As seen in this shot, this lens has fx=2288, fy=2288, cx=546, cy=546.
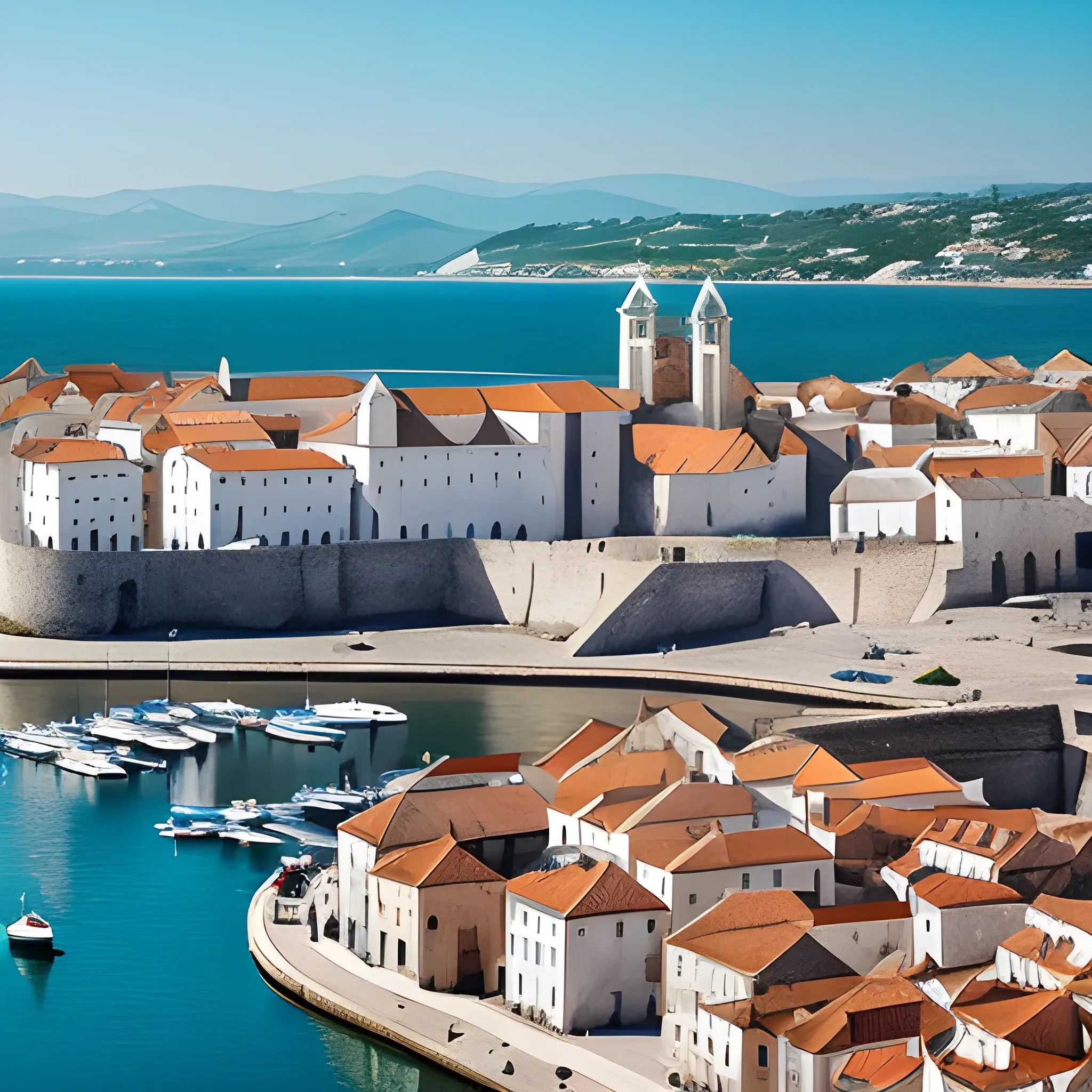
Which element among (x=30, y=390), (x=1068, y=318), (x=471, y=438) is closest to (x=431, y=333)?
(x=1068, y=318)

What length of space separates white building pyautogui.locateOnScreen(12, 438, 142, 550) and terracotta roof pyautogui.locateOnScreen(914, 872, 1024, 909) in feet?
74.3

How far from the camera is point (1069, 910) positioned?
20172 mm

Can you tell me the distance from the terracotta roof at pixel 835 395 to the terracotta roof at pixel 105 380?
14306 millimetres

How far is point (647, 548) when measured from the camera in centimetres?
4081

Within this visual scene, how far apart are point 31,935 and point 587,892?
6579 mm

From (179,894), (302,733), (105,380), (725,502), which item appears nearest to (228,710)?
(302,733)

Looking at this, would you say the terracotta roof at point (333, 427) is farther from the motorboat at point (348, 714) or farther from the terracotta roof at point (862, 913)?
the terracotta roof at point (862, 913)

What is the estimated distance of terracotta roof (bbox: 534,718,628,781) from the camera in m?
25.3

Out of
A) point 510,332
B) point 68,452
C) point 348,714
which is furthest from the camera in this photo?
point 510,332

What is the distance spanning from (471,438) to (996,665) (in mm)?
12125

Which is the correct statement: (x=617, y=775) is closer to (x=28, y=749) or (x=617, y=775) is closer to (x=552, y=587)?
(x=28, y=749)

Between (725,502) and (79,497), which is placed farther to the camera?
(725,502)

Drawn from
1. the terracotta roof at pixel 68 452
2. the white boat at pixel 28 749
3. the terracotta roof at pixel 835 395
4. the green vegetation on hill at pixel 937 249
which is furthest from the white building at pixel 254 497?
the green vegetation on hill at pixel 937 249

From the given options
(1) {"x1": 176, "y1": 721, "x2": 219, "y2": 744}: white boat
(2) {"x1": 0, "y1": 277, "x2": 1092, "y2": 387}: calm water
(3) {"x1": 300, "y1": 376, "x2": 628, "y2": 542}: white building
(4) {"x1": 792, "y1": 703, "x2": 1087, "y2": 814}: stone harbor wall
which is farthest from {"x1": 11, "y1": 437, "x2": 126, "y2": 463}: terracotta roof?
(2) {"x1": 0, "y1": 277, "x2": 1092, "y2": 387}: calm water
